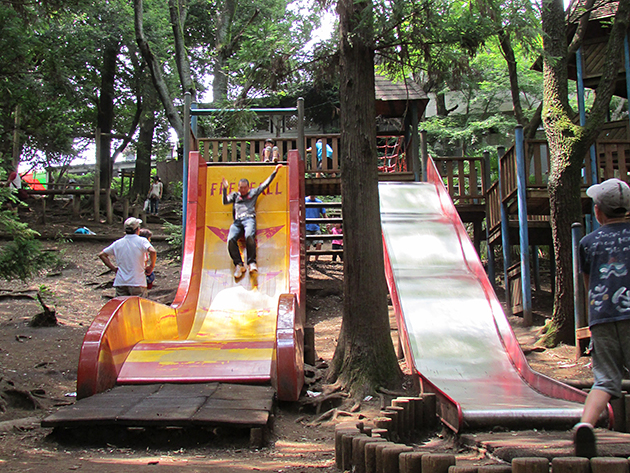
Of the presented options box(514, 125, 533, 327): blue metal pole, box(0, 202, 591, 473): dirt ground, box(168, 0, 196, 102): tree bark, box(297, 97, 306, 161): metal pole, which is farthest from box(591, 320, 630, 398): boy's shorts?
box(168, 0, 196, 102): tree bark

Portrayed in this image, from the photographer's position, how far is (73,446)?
4.02 meters

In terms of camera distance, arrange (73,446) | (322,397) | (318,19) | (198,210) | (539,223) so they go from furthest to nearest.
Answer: (539,223), (198,210), (318,19), (322,397), (73,446)

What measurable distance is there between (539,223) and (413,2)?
723 cm

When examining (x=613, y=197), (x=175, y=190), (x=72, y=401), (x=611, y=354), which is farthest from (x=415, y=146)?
(x=175, y=190)

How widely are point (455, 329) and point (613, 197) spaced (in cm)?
394

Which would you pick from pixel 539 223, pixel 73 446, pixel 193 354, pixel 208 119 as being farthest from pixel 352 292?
pixel 208 119

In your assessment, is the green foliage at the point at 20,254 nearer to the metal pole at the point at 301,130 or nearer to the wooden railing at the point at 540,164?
the metal pole at the point at 301,130

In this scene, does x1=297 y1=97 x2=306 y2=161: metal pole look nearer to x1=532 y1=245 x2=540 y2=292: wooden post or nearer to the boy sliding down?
the boy sliding down

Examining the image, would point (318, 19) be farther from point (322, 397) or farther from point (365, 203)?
point (322, 397)

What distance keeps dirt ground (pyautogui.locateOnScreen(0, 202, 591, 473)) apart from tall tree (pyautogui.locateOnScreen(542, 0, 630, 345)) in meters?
0.67

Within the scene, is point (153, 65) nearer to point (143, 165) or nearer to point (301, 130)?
point (301, 130)

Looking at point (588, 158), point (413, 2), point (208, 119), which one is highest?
point (208, 119)

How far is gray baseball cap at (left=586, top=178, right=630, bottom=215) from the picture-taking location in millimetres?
3371

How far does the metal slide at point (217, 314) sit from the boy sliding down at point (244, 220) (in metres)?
0.23
